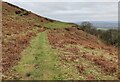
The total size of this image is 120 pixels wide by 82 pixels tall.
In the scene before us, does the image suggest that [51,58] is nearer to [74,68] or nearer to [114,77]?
[74,68]

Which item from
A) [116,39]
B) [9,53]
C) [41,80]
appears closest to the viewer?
[41,80]

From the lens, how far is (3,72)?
20156mm

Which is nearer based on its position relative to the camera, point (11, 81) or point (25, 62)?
point (11, 81)

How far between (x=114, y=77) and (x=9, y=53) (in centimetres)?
1190

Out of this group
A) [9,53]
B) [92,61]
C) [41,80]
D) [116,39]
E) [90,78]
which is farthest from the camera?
[116,39]

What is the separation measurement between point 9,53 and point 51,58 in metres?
5.44

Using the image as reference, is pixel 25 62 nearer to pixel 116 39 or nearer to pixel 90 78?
pixel 90 78

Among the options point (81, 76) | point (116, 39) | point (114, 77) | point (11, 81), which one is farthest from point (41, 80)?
point (116, 39)

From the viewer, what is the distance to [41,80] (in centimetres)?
1753

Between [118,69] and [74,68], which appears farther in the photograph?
[118,69]

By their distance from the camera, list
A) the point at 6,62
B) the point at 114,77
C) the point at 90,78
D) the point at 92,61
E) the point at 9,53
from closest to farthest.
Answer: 1. the point at 90,78
2. the point at 114,77
3. the point at 6,62
4. the point at 92,61
5. the point at 9,53

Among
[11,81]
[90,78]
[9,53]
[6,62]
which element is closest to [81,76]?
[90,78]

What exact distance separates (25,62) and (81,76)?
241 inches

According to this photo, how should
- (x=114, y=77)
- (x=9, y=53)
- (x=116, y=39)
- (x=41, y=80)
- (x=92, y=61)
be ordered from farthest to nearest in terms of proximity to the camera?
(x=116, y=39), (x=9, y=53), (x=92, y=61), (x=114, y=77), (x=41, y=80)
